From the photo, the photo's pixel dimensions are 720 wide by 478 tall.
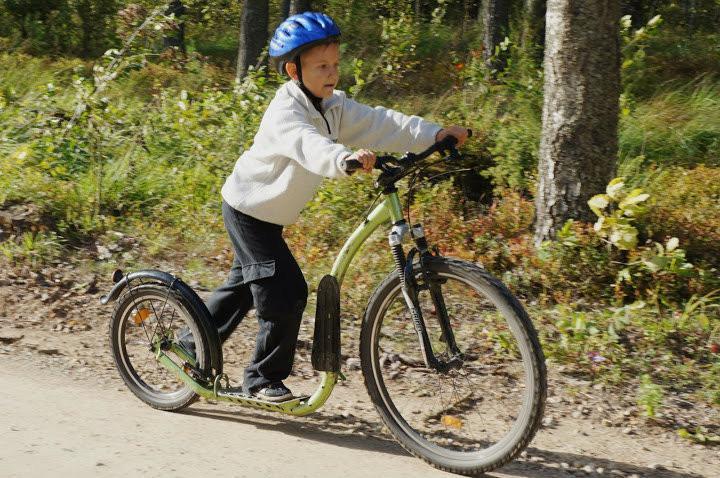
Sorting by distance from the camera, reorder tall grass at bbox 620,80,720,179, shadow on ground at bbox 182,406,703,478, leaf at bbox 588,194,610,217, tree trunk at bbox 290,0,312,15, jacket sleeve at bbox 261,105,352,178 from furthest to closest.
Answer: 1. tree trunk at bbox 290,0,312,15
2. tall grass at bbox 620,80,720,179
3. leaf at bbox 588,194,610,217
4. shadow on ground at bbox 182,406,703,478
5. jacket sleeve at bbox 261,105,352,178

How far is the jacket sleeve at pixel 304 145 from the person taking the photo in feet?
11.5

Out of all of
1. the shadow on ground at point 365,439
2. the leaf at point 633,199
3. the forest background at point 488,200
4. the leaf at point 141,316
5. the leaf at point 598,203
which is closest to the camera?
the shadow on ground at point 365,439

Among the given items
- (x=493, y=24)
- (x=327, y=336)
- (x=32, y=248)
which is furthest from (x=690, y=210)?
(x=493, y=24)

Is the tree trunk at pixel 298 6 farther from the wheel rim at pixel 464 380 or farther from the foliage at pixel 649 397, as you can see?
the foliage at pixel 649 397

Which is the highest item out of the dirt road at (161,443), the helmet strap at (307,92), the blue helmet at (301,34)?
the blue helmet at (301,34)

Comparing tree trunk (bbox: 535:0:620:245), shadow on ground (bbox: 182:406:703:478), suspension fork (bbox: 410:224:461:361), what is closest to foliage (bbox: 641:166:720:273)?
tree trunk (bbox: 535:0:620:245)

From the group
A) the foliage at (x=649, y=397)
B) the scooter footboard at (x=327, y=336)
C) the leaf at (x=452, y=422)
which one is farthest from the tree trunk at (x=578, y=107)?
the scooter footboard at (x=327, y=336)

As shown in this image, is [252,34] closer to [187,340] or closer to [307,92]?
[187,340]

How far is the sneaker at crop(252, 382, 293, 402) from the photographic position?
4.20 metres

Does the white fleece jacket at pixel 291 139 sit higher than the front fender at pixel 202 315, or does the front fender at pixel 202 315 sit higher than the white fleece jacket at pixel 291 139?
the white fleece jacket at pixel 291 139

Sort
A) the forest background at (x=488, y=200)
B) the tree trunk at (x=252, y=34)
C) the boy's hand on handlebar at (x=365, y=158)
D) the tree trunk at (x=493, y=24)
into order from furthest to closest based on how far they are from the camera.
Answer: the tree trunk at (x=252, y=34)
the tree trunk at (x=493, y=24)
the forest background at (x=488, y=200)
the boy's hand on handlebar at (x=365, y=158)

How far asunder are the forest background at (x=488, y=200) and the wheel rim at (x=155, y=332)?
1.47 m

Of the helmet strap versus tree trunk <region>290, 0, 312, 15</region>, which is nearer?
the helmet strap

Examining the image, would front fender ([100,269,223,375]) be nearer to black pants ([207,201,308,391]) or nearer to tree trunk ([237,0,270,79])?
black pants ([207,201,308,391])
